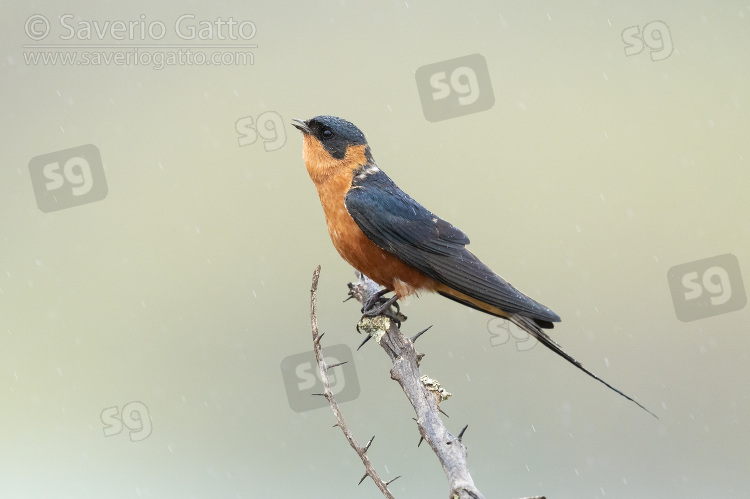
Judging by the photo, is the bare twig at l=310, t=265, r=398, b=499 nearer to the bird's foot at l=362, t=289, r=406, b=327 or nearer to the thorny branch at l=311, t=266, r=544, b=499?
the thorny branch at l=311, t=266, r=544, b=499

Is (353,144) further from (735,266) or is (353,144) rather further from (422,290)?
(735,266)

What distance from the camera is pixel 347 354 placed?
4641 mm

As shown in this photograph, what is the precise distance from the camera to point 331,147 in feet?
16.1

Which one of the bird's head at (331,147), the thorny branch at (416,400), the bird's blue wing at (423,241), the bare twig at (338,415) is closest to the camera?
the bare twig at (338,415)

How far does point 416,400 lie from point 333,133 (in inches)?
79.0

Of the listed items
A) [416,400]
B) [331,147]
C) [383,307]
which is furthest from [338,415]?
[331,147]

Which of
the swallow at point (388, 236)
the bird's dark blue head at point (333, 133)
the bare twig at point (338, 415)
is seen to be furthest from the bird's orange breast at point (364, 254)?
the bare twig at point (338, 415)

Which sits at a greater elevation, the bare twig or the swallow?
the swallow

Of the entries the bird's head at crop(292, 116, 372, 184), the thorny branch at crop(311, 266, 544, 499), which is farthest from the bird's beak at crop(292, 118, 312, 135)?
the thorny branch at crop(311, 266, 544, 499)

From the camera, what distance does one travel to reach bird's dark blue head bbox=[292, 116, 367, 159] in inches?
193

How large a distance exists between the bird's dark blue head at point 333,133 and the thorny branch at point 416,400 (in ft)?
3.39

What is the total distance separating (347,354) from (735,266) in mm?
3506

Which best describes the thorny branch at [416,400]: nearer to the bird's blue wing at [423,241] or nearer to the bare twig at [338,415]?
the bare twig at [338,415]

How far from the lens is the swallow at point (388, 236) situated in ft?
14.7
